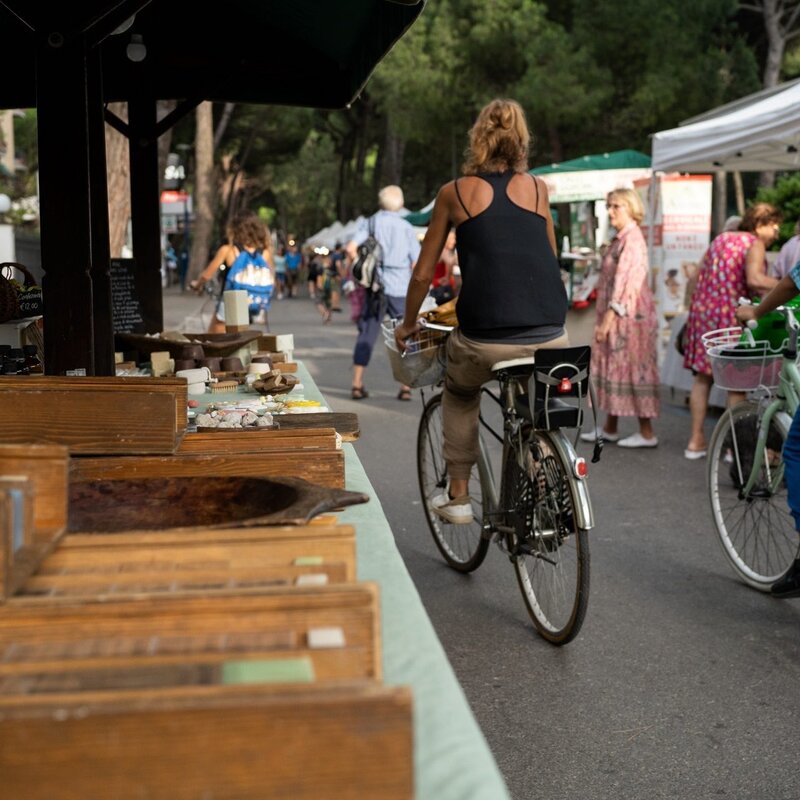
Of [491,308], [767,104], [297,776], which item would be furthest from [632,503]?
[297,776]

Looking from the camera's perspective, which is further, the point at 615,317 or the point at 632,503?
the point at 615,317

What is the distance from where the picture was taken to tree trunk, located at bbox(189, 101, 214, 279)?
123 feet

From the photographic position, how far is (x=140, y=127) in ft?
24.0

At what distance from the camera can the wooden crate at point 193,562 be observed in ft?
5.20

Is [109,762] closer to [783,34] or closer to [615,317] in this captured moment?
[615,317]

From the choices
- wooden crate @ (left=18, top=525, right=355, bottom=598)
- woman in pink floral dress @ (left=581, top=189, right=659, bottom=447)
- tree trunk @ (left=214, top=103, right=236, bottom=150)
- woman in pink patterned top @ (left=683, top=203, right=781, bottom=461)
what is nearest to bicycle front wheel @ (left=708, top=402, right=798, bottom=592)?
woman in pink patterned top @ (left=683, top=203, right=781, bottom=461)

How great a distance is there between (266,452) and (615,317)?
280 inches

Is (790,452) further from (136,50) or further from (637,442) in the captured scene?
(637,442)

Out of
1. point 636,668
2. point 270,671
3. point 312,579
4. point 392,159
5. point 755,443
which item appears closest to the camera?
point 270,671

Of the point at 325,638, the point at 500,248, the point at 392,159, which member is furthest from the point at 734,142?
the point at 392,159

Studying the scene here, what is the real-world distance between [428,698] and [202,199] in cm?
3777

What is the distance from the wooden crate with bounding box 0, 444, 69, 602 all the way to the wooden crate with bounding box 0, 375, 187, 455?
0.81 metres

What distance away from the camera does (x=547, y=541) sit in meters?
4.75

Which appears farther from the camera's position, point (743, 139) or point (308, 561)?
point (743, 139)
